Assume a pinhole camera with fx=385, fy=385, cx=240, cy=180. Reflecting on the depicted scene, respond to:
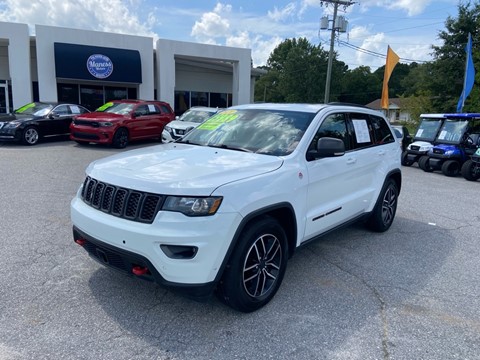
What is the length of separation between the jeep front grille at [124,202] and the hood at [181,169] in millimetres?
51

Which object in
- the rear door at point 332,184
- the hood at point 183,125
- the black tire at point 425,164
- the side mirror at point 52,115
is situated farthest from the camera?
the side mirror at point 52,115

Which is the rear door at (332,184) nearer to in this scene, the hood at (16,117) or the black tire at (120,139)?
the black tire at (120,139)

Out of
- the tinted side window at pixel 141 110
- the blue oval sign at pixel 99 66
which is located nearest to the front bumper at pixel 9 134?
the tinted side window at pixel 141 110

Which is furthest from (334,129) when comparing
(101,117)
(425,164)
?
(101,117)

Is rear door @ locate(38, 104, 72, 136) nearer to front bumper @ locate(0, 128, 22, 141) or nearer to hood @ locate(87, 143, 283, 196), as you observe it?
front bumper @ locate(0, 128, 22, 141)

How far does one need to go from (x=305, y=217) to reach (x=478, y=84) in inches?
940

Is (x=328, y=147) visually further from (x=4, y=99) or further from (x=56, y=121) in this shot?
(x=4, y=99)

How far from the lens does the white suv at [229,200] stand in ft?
9.24

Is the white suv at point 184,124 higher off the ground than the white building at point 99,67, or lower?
lower

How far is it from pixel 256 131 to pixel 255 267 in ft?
5.13

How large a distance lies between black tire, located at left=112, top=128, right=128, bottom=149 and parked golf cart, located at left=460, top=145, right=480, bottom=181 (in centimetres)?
1110

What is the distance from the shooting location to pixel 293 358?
2740 mm

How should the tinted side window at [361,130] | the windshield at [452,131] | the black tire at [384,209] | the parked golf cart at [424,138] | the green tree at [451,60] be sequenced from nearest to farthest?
the tinted side window at [361,130], the black tire at [384,209], the windshield at [452,131], the parked golf cart at [424,138], the green tree at [451,60]

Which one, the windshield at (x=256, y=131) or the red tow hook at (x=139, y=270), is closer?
the red tow hook at (x=139, y=270)
